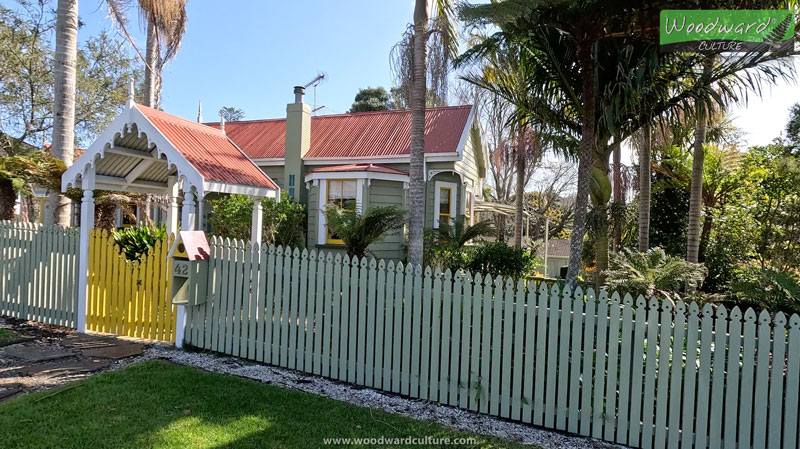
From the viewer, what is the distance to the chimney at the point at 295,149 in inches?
585

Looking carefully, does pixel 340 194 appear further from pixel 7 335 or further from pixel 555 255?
pixel 555 255

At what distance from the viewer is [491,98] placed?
26.8 feet

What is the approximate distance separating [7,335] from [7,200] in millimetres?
3217

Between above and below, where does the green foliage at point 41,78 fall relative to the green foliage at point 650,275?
above

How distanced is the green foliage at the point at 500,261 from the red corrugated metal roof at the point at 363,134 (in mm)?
3450

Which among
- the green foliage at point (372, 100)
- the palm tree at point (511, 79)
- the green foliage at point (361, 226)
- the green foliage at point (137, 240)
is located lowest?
the green foliage at point (137, 240)

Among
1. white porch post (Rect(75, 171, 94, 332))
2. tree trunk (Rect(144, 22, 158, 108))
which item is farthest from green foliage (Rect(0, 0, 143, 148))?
white porch post (Rect(75, 171, 94, 332))

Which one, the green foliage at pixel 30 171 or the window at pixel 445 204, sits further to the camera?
the window at pixel 445 204

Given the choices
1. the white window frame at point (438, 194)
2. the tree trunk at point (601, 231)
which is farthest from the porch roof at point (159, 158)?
the white window frame at point (438, 194)

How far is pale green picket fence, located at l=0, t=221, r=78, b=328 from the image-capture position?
744cm

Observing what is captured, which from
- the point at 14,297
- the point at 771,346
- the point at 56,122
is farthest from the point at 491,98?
the point at 14,297

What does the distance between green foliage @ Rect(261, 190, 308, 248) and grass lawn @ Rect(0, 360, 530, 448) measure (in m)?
7.65

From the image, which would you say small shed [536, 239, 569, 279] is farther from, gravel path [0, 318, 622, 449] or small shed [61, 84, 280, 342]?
gravel path [0, 318, 622, 449]

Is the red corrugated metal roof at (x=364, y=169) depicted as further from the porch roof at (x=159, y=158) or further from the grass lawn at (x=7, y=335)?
the grass lawn at (x=7, y=335)
